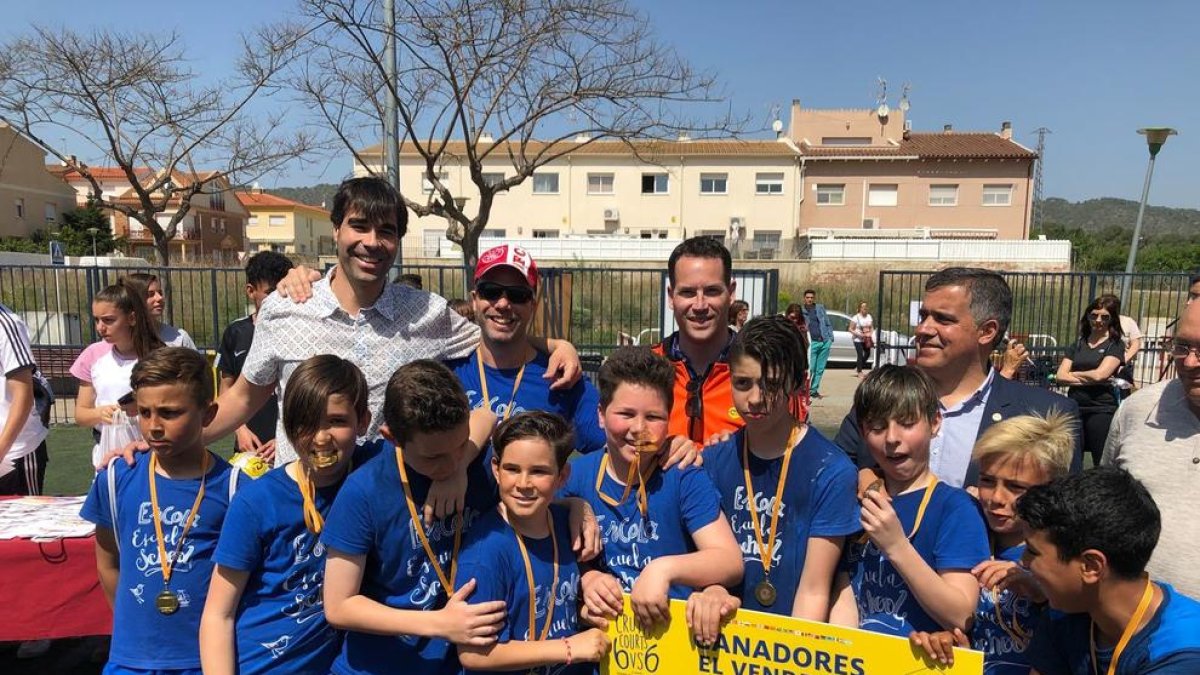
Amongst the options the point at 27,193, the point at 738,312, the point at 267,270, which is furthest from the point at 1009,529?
the point at 27,193

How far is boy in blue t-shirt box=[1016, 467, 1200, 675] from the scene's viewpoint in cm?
183

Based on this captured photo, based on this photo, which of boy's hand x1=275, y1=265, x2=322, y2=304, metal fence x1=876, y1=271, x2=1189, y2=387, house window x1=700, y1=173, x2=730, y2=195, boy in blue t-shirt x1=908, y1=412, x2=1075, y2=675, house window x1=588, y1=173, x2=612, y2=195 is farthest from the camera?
house window x1=700, y1=173, x2=730, y2=195

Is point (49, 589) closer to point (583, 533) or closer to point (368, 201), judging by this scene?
point (368, 201)

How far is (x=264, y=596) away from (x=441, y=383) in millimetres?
906

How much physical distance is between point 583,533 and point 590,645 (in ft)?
1.13

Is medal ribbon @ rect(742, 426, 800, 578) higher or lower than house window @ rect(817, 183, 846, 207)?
lower

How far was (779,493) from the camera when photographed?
224 cm

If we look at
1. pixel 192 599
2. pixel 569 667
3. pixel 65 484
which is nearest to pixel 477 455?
pixel 569 667

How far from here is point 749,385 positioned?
222 centimetres

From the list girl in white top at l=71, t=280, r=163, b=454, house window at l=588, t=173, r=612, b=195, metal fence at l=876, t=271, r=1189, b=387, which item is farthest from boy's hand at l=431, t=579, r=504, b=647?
house window at l=588, t=173, r=612, b=195

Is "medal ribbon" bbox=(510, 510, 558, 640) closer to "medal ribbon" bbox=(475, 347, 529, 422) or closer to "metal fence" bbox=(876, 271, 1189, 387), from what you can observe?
"medal ribbon" bbox=(475, 347, 529, 422)

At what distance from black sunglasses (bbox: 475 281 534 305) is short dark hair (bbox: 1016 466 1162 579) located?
176cm

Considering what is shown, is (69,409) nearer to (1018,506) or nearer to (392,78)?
(392,78)

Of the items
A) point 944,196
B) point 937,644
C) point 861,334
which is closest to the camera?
point 937,644
